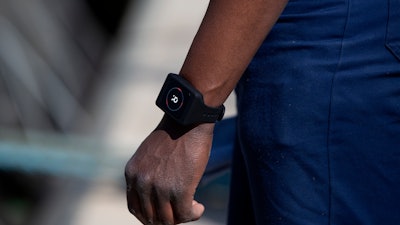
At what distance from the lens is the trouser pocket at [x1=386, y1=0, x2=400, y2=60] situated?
5.05 ft

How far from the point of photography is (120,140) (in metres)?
4.16

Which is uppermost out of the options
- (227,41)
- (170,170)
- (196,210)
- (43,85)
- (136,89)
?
(227,41)

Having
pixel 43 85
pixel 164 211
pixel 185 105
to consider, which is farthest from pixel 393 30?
Answer: pixel 43 85

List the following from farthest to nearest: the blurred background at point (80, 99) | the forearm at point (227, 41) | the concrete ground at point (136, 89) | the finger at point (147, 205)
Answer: the blurred background at point (80, 99), the concrete ground at point (136, 89), the finger at point (147, 205), the forearm at point (227, 41)

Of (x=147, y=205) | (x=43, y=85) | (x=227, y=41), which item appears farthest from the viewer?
(x=43, y=85)

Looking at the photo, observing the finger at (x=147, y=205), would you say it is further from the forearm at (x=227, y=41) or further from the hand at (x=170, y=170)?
the forearm at (x=227, y=41)

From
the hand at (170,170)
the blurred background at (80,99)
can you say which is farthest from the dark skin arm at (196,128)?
the blurred background at (80,99)

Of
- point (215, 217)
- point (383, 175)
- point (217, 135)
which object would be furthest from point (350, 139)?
point (215, 217)

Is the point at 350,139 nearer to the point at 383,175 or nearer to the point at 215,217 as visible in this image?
the point at 383,175

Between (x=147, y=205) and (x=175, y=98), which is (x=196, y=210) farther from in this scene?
(x=175, y=98)

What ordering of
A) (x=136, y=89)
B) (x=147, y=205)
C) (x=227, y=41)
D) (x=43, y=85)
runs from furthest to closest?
(x=136, y=89)
(x=43, y=85)
(x=147, y=205)
(x=227, y=41)

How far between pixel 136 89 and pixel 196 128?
9.51 ft

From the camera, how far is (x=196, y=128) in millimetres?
1582

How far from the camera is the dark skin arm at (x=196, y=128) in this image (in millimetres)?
1513
